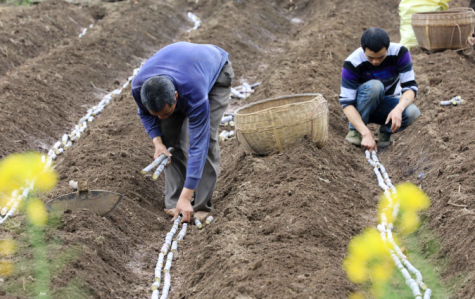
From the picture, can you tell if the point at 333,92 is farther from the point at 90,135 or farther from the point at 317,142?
the point at 90,135

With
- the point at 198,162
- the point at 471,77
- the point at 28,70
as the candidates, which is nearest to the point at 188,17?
the point at 28,70

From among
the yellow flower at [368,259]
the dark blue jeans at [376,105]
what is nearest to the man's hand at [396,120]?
the dark blue jeans at [376,105]

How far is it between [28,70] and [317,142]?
17.0ft

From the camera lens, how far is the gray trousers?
4.47 metres

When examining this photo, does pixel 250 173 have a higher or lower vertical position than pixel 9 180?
lower

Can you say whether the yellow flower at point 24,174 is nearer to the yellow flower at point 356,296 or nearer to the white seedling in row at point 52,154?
the white seedling in row at point 52,154

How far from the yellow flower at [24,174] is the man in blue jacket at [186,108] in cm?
126

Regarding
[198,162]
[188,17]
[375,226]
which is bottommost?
[188,17]

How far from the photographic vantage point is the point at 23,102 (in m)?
7.07

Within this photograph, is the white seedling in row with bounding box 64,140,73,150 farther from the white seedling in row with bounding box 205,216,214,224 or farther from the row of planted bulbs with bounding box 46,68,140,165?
the white seedling in row with bounding box 205,216,214,224

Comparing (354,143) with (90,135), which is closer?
(354,143)

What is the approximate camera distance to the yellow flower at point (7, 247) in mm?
3451

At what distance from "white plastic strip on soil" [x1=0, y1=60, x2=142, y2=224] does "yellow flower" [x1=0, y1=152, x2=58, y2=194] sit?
0.33 feet

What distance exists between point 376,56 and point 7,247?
135 inches
